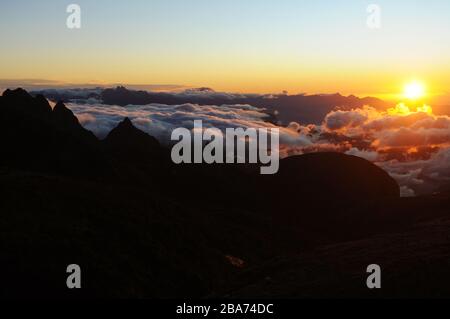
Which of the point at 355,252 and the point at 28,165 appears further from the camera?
the point at 28,165

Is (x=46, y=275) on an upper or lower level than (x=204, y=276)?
upper

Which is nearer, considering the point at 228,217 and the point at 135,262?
the point at 135,262

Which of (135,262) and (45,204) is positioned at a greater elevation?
(45,204)

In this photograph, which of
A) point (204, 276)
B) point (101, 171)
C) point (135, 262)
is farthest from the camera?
point (101, 171)

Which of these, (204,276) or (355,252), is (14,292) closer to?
(204,276)

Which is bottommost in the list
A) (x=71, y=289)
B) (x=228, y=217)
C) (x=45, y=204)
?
(x=228, y=217)
